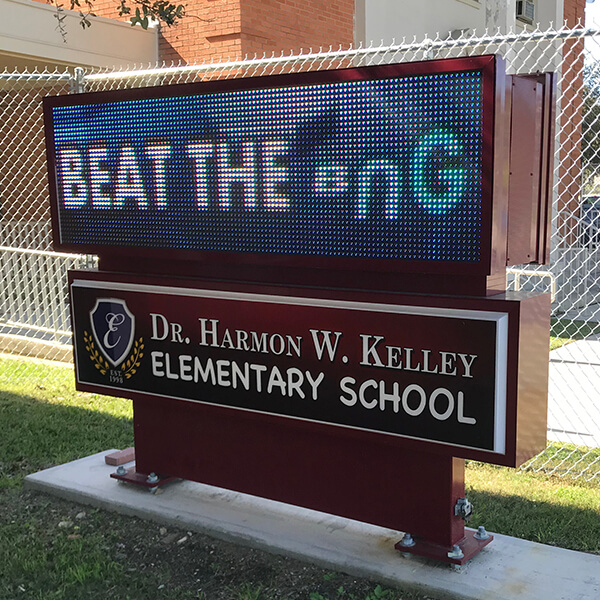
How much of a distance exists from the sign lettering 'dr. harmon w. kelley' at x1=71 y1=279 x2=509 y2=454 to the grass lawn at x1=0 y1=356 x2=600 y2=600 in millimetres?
721

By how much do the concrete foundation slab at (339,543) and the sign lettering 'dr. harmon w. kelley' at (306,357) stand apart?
653 mm

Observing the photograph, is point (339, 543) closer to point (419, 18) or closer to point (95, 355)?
point (95, 355)

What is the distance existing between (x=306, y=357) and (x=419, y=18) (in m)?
11.8

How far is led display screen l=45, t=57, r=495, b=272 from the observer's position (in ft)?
9.77

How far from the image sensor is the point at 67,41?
1055 centimetres

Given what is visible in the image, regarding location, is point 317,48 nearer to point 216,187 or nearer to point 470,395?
point 216,187

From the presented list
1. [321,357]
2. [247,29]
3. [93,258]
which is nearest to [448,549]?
[321,357]

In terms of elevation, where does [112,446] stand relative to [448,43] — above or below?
below

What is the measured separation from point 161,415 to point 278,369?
104cm

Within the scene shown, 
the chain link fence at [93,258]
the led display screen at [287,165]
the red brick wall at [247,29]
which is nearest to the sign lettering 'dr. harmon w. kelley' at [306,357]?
the led display screen at [287,165]

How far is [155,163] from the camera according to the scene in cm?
380

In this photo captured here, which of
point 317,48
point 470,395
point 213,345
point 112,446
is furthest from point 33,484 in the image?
point 317,48

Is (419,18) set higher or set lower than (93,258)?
higher

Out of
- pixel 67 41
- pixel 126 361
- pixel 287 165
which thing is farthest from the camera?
pixel 67 41
